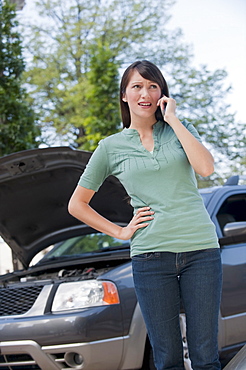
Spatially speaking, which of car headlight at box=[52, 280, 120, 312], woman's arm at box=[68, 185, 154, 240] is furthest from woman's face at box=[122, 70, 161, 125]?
car headlight at box=[52, 280, 120, 312]

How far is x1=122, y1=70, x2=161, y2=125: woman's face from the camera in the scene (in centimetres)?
244

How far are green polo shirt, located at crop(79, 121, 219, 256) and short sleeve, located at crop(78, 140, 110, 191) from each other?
0.04 meters

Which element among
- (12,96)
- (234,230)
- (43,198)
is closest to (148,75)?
(234,230)

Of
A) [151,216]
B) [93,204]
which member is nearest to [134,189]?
[151,216]

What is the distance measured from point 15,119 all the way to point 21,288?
5472 millimetres

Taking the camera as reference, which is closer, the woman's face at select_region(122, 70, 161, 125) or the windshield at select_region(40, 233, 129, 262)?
the woman's face at select_region(122, 70, 161, 125)

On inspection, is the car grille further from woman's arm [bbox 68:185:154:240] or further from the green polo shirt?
the green polo shirt

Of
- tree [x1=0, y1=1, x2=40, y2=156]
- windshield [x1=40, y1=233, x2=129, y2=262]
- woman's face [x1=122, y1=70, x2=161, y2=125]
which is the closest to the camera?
woman's face [x1=122, y1=70, x2=161, y2=125]

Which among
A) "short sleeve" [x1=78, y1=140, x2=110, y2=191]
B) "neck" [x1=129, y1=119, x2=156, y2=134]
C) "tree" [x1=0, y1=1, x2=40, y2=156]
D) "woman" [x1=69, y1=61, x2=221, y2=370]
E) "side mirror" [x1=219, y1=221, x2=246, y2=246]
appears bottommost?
"side mirror" [x1=219, y1=221, x2=246, y2=246]

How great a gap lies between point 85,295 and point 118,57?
20.1 metres

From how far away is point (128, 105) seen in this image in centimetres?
260

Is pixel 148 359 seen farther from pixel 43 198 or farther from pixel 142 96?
pixel 142 96

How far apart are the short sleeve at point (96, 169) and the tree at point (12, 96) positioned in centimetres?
656

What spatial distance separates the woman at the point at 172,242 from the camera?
2.19 meters
